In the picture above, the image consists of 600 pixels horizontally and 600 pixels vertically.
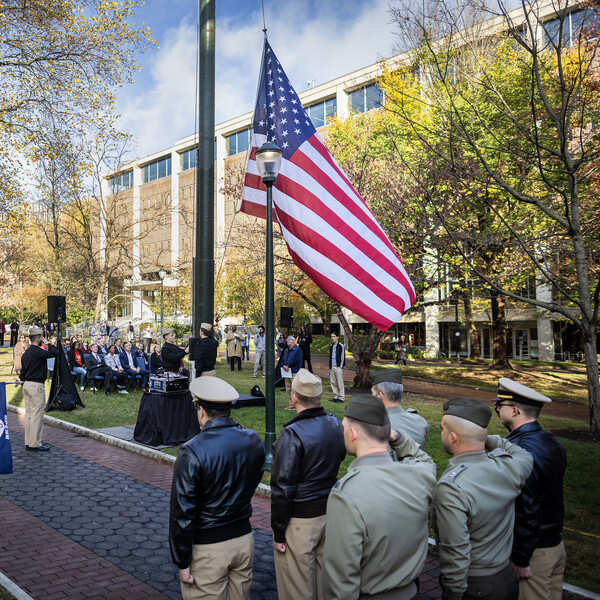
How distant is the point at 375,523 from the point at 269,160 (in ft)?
17.5

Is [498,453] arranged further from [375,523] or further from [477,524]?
[375,523]

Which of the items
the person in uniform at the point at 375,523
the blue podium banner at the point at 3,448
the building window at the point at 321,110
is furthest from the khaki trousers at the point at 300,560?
the building window at the point at 321,110

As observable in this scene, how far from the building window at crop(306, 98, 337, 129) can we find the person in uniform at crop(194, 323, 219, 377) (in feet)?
144

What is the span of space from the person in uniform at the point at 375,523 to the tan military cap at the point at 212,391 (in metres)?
0.97

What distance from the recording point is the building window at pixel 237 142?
57.5m

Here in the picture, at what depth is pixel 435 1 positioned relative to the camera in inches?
342

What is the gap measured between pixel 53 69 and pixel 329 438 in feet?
54.1

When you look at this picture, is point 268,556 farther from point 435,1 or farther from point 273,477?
point 435,1

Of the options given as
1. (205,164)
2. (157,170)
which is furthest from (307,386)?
(157,170)

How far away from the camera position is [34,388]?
352 inches

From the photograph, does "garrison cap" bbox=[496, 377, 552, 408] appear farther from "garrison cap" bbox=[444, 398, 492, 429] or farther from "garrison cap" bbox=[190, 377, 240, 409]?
"garrison cap" bbox=[190, 377, 240, 409]

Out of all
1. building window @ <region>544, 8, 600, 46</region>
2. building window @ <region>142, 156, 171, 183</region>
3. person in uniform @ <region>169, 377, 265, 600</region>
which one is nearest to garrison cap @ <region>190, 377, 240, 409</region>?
person in uniform @ <region>169, 377, 265, 600</region>

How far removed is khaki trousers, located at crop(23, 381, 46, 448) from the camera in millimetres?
8922

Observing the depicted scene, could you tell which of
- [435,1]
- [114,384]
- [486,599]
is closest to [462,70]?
[435,1]
